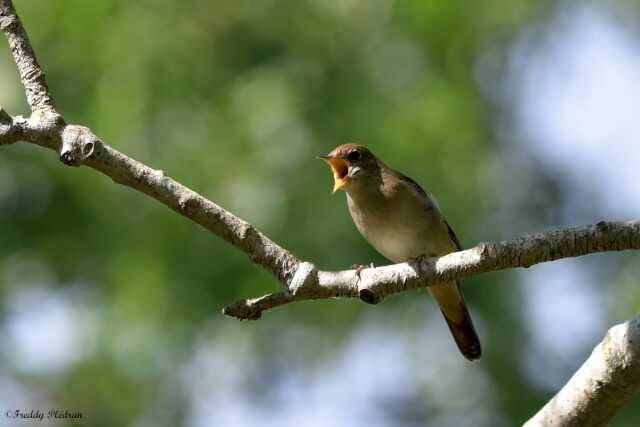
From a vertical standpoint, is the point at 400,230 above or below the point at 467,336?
above

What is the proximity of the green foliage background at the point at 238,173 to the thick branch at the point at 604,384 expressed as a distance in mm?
3759

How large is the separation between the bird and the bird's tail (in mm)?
426

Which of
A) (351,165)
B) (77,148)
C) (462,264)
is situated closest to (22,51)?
(77,148)

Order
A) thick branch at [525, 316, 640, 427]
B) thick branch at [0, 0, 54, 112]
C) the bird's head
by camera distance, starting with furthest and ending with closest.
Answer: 1. the bird's head
2. thick branch at [0, 0, 54, 112]
3. thick branch at [525, 316, 640, 427]

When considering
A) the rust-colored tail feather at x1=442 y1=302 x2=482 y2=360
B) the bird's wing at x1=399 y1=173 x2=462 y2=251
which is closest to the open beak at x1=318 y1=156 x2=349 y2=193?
the bird's wing at x1=399 y1=173 x2=462 y2=251

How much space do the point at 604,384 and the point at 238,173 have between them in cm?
488

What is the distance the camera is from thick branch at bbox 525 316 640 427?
12.2ft

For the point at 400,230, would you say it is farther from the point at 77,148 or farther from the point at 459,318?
the point at 77,148

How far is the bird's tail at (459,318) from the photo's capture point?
6799mm

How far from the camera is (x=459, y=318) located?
6.92 metres

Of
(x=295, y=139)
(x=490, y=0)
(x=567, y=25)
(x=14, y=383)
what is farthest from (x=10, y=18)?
(x=567, y=25)

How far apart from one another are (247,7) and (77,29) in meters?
1.86

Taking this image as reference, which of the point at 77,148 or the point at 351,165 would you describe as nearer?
the point at 77,148

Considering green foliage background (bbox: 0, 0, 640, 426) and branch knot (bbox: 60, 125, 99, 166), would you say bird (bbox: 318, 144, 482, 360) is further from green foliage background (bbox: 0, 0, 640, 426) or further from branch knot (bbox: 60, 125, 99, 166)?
branch knot (bbox: 60, 125, 99, 166)
